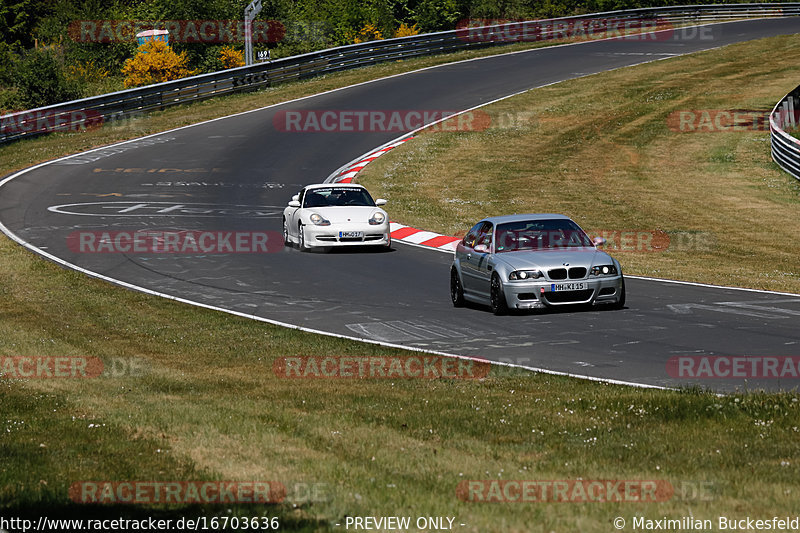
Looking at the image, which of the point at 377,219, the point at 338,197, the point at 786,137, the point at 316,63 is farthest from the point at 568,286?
the point at 316,63

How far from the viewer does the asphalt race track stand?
44.3ft

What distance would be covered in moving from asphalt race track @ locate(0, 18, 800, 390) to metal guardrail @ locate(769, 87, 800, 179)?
1301 cm

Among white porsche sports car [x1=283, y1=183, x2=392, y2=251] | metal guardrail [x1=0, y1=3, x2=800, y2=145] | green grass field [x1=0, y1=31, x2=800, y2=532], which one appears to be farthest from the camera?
metal guardrail [x1=0, y1=3, x2=800, y2=145]

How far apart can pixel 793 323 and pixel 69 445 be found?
9.94m

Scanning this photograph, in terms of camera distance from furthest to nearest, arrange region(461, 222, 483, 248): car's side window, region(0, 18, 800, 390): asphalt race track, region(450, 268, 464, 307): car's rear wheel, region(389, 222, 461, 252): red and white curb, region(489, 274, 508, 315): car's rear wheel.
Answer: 1. region(389, 222, 461, 252): red and white curb
2. region(461, 222, 483, 248): car's side window
3. region(450, 268, 464, 307): car's rear wheel
4. region(489, 274, 508, 315): car's rear wheel
5. region(0, 18, 800, 390): asphalt race track

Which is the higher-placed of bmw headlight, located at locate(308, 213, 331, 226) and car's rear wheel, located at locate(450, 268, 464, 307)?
car's rear wheel, located at locate(450, 268, 464, 307)

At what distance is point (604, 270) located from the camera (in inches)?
636

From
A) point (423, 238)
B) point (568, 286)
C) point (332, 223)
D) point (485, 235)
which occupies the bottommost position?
point (423, 238)

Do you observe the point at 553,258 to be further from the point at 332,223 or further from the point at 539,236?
the point at 332,223

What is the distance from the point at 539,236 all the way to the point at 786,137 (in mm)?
20284

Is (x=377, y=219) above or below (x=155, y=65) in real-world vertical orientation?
above

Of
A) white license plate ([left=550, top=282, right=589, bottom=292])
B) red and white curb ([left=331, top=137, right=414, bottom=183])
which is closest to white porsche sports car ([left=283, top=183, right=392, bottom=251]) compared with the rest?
white license plate ([left=550, top=282, right=589, bottom=292])

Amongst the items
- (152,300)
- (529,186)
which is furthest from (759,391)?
(529,186)

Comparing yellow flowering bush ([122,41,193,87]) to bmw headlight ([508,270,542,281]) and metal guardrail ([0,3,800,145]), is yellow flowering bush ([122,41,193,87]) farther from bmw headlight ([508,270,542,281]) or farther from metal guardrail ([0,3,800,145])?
bmw headlight ([508,270,542,281])
